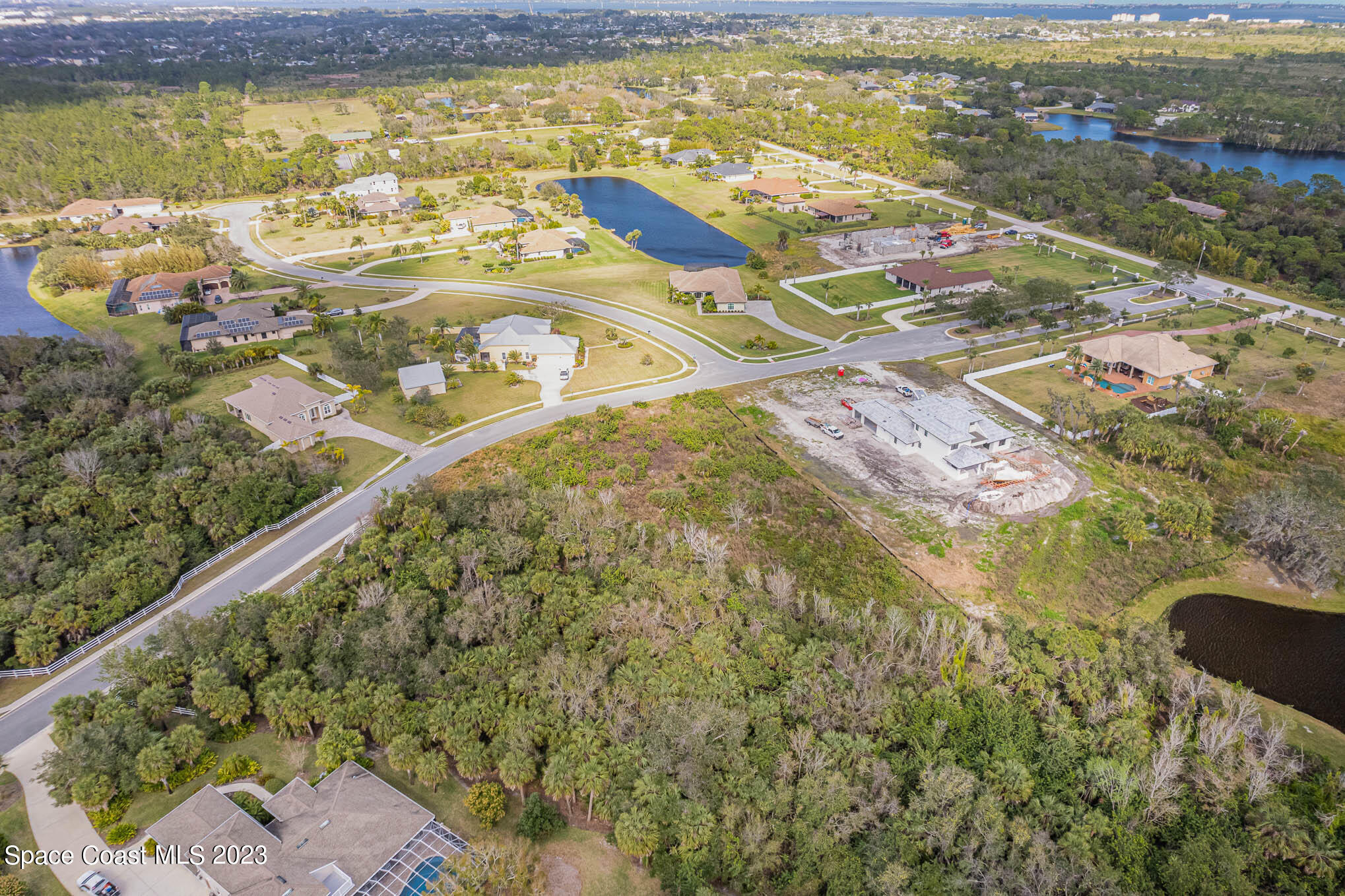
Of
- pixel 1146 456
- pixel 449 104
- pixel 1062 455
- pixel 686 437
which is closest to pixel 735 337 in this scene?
pixel 686 437

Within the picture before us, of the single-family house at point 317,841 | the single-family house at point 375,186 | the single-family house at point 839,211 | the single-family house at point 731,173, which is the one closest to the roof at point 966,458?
the single-family house at point 317,841

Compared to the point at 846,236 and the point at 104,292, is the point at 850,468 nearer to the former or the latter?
the point at 846,236

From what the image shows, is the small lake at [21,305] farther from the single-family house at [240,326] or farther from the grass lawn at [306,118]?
the grass lawn at [306,118]

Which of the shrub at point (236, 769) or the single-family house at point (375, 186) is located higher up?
the single-family house at point (375, 186)

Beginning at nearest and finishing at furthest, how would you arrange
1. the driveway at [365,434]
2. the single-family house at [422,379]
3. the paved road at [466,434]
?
the paved road at [466,434], the driveway at [365,434], the single-family house at [422,379]

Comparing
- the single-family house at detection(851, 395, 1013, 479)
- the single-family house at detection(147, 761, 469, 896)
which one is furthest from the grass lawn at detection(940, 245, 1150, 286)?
the single-family house at detection(147, 761, 469, 896)

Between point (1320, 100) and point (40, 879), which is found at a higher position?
point (1320, 100)

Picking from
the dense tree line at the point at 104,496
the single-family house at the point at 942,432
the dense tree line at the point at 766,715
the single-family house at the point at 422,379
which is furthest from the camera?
the single-family house at the point at 422,379
